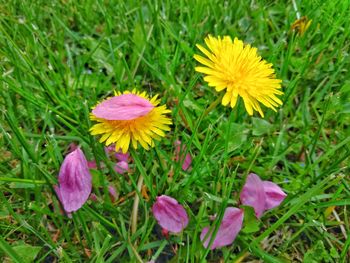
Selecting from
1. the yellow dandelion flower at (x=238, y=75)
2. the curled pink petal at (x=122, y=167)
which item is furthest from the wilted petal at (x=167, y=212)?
the yellow dandelion flower at (x=238, y=75)

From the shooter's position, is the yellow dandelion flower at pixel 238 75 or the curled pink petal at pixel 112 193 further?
the curled pink petal at pixel 112 193

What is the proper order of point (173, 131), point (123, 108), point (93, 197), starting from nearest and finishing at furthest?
1. point (123, 108)
2. point (93, 197)
3. point (173, 131)

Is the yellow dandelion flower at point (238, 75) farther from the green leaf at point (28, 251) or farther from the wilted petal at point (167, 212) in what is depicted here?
the green leaf at point (28, 251)

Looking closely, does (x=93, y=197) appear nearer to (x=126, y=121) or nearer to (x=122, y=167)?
(x=122, y=167)

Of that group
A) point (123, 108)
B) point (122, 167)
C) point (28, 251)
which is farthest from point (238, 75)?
point (28, 251)

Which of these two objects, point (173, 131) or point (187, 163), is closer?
point (187, 163)
